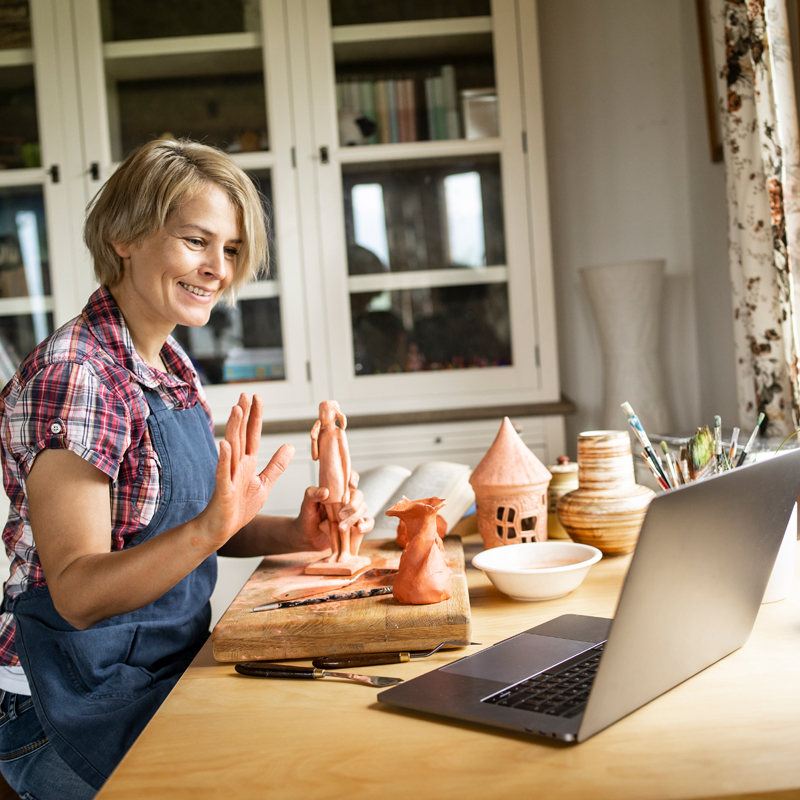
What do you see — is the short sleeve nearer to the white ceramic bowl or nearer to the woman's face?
the woman's face

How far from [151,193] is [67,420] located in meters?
0.37

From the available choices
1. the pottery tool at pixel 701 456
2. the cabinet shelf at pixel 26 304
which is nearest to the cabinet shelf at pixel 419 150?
the cabinet shelf at pixel 26 304

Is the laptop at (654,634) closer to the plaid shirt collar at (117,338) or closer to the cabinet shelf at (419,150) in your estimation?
the plaid shirt collar at (117,338)

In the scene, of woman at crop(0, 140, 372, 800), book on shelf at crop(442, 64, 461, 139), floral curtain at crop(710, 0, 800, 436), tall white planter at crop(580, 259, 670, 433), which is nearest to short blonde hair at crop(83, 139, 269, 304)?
woman at crop(0, 140, 372, 800)

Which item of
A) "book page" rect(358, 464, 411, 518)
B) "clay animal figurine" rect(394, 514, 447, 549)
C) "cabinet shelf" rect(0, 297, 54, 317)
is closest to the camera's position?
"clay animal figurine" rect(394, 514, 447, 549)

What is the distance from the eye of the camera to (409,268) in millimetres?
2650

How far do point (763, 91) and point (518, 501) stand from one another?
1146 mm

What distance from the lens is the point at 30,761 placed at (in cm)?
98

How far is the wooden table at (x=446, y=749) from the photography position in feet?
1.90

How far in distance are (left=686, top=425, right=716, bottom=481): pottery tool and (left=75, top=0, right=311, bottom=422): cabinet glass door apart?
1.72 m

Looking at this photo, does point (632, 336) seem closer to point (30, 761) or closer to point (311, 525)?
point (311, 525)

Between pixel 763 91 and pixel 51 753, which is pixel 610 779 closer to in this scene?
pixel 51 753

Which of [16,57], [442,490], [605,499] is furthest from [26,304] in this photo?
[605,499]

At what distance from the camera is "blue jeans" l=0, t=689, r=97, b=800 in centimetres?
95
